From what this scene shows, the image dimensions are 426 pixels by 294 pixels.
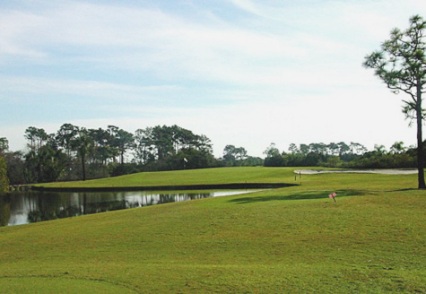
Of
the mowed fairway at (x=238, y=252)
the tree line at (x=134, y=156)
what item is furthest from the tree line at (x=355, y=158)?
the mowed fairway at (x=238, y=252)

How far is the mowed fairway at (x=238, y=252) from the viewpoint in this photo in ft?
28.0

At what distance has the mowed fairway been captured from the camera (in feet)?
28.0

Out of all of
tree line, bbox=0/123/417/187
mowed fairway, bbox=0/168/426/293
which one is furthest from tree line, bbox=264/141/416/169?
mowed fairway, bbox=0/168/426/293

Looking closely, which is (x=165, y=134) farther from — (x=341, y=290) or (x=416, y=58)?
(x=341, y=290)

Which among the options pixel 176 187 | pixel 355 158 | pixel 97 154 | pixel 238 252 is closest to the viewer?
pixel 238 252

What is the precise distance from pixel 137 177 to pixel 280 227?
69.7 meters

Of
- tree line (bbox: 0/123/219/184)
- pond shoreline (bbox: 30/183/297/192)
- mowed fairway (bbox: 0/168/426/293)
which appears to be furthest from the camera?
tree line (bbox: 0/123/219/184)

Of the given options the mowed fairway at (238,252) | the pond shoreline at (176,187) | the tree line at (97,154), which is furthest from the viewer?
the tree line at (97,154)

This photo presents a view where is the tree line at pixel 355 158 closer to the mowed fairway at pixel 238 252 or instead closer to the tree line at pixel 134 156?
the tree line at pixel 134 156

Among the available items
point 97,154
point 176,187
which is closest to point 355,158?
point 176,187

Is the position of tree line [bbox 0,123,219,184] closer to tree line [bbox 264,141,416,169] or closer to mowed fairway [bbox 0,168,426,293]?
tree line [bbox 264,141,416,169]

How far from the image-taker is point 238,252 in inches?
484

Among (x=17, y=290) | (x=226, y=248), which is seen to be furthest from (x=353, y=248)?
(x=17, y=290)

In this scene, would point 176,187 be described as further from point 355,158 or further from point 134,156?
point 134,156
